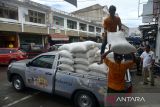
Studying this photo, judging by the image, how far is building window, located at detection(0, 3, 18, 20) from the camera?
22.1 metres

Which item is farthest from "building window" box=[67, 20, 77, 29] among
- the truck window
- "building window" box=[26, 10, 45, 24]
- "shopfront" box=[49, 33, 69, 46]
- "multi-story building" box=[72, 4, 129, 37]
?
the truck window

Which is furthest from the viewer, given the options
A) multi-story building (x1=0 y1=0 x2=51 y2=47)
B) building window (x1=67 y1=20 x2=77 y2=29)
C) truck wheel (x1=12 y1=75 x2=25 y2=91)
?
building window (x1=67 y1=20 x2=77 y2=29)

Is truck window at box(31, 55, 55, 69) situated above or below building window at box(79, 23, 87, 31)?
below

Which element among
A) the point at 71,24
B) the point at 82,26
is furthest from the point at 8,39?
the point at 82,26

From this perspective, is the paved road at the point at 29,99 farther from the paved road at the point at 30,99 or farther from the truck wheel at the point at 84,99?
the truck wheel at the point at 84,99

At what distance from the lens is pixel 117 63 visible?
4.34 m

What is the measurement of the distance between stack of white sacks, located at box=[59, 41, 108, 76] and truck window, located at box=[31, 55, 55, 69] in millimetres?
491

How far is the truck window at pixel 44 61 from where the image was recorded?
7.11 meters

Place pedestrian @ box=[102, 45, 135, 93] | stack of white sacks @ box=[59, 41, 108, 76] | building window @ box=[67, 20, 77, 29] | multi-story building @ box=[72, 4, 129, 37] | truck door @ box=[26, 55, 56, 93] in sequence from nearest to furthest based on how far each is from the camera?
pedestrian @ box=[102, 45, 135, 93] → stack of white sacks @ box=[59, 41, 108, 76] → truck door @ box=[26, 55, 56, 93] → building window @ box=[67, 20, 77, 29] → multi-story building @ box=[72, 4, 129, 37]

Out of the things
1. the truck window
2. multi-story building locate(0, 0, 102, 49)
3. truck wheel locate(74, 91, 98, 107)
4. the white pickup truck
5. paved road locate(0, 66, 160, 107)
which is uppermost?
multi-story building locate(0, 0, 102, 49)

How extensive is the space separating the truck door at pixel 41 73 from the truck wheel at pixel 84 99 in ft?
3.26

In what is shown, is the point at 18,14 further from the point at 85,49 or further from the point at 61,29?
the point at 85,49

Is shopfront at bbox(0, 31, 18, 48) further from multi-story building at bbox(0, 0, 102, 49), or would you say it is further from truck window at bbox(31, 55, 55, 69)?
truck window at bbox(31, 55, 55, 69)

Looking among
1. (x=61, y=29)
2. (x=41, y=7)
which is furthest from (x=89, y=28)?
(x=41, y=7)
